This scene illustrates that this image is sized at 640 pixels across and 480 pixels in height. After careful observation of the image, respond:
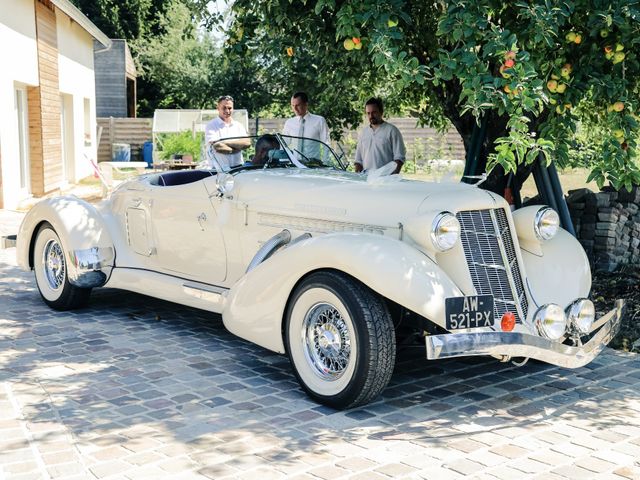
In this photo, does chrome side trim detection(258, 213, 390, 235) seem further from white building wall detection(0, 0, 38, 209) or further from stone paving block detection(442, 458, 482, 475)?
white building wall detection(0, 0, 38, 209)

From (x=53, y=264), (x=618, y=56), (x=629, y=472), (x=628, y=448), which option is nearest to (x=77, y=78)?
(x=53, y=264)

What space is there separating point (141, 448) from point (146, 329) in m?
2.45

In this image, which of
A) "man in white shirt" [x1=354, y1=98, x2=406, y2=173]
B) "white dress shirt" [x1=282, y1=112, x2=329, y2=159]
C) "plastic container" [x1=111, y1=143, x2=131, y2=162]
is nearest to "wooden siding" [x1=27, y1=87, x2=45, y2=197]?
"white dress shirt" [x1=282, y1=112, x2=329, y2=159]

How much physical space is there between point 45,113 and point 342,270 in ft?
45.4

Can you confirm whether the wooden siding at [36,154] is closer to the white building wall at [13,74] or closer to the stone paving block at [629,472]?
the white building wall at [13,74]

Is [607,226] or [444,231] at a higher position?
[444,231]

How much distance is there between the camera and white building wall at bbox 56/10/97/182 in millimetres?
19375

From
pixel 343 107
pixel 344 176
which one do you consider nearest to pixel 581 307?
pixel 344 176

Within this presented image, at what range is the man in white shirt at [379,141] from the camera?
8891mm

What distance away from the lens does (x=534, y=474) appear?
3.61 meters

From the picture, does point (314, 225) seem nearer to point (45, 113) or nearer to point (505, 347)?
point (505, 347)

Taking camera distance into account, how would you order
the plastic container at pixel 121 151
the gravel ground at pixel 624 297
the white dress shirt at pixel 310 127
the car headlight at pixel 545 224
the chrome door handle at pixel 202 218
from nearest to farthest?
the car headlight at pixel 545 224 < the chrome door handle at pixel 202 218 < the gravel ground at pixel 624 297 < the white dress shirt at pixel 310 127 < the plastic container at pixel 121 151

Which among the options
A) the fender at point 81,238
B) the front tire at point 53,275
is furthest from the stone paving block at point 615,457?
the front tire at point 53,275

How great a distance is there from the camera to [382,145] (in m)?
8.96
